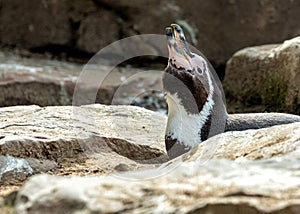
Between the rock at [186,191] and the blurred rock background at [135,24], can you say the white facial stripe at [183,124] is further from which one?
the blurred rock background at [135,24]

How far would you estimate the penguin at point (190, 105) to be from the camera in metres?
2.49

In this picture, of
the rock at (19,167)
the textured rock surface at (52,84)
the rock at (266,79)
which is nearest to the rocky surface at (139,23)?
the textured rock surface at (52,84)

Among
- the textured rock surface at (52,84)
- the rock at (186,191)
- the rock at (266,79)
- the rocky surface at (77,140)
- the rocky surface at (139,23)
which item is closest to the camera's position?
the rock at (186,191)

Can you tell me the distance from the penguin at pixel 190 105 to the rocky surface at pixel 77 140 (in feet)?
0.65

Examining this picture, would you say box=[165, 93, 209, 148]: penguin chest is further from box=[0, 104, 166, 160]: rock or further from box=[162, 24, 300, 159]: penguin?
box=[0, 104, 166, 160]: rock

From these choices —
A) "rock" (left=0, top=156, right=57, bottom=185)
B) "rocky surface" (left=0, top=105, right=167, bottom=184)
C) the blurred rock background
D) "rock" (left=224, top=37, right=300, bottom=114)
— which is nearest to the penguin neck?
"rocky surface" (left=0, top=105, right=167, bottom=184)

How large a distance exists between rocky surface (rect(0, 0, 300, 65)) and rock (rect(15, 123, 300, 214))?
13.1 feet

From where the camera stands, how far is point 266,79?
13.1 ft

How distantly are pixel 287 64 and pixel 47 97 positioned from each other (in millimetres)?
1881

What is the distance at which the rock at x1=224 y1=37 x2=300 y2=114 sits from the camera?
3586 millimetres

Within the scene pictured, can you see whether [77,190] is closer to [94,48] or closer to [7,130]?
[7,130]

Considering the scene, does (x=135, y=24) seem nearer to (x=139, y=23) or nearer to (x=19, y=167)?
(x=139, y=23)

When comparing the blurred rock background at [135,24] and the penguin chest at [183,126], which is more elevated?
the penguin chest at [183,126]

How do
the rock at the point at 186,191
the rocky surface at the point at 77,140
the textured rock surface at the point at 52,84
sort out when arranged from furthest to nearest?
the textured rock surface at the point at 52,84 → the rocky surface at the point at 77,140 → the rock at the point at 186,191
